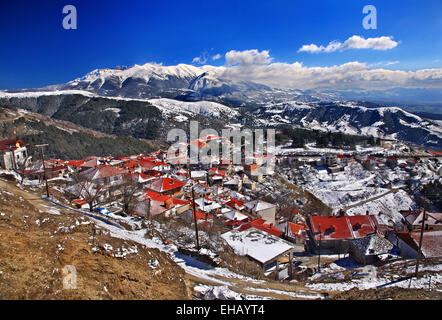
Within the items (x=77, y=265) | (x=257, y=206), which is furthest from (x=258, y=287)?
(x=257, y=206)

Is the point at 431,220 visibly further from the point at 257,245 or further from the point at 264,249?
the point at 257,245

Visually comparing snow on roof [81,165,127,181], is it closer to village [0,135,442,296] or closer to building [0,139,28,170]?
village [0,135,442,296]

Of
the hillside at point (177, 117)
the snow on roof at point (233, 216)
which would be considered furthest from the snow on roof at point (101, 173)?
the hillside at point (177, 117)

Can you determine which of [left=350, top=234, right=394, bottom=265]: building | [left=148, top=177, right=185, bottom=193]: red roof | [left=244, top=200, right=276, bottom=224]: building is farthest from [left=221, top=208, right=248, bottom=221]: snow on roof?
[left=350, top=234, right=394, bottom=265]: building

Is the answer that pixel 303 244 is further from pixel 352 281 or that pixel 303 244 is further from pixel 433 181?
pixel 433 181

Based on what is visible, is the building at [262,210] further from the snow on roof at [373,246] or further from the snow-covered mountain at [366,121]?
the snow-covered mountain at [366,121]
